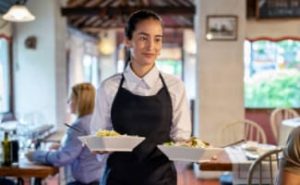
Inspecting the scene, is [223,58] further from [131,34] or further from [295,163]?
[295,163]

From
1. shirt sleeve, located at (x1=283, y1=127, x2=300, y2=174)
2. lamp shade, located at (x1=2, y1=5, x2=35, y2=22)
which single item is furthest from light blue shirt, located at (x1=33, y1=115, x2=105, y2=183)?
shirt sleeve, located at (x1=283, y1=127, x2=300, y2=174)

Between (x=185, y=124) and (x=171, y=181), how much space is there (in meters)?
0.25

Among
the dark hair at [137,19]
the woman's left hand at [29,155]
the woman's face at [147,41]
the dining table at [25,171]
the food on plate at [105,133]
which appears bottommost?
the dining table at [25,171]

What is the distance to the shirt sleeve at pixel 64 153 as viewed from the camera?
3.23 meters

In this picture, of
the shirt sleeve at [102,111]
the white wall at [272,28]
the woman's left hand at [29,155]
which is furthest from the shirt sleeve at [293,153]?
the white wall at [272,28]

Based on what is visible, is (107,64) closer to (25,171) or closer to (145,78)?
(25,171)

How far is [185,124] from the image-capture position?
1918 millimetres

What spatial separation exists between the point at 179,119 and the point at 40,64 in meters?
4.89

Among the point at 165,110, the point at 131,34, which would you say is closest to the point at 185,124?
the point at 165,110

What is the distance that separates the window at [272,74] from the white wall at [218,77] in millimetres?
1264

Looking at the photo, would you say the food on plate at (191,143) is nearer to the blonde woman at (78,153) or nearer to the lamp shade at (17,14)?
the blonde woman at (78,153)

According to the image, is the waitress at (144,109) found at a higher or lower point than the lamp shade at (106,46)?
lower

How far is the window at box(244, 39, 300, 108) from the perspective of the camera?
734 cm

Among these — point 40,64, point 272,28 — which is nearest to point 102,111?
point 40,64
